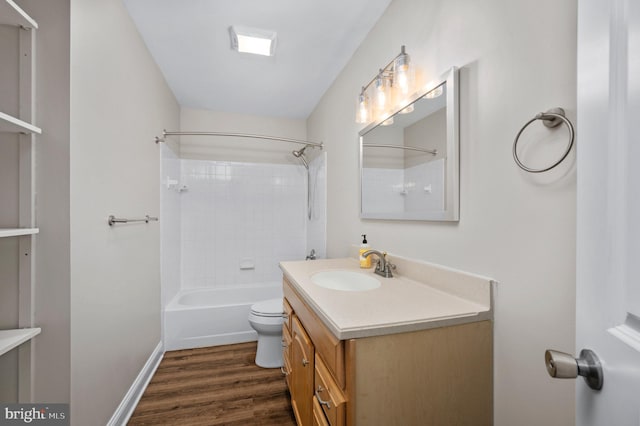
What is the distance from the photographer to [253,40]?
1819 mm

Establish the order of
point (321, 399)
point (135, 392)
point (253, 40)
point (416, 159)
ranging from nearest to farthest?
1. point (321, 399)
2. point (416, 159)
3. point (135, 392)
4. point (253, 40)

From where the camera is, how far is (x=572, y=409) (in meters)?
0.71

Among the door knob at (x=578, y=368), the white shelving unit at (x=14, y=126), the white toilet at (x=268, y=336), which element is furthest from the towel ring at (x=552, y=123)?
the white toilet at (x=268, y=336)

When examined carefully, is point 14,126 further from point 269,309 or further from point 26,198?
point 269,309

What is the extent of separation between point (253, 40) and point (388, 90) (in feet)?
3.33

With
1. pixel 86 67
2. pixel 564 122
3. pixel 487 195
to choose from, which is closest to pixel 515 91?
pixel 564 122

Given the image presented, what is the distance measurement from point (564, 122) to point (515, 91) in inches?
8.4

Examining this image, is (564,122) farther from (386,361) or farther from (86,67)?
(86,67)

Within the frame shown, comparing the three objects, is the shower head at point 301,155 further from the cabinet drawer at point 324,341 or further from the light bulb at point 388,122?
the cabinet drawer at point 324,341

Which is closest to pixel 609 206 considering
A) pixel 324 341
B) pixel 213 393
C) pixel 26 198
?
pixel 324 341

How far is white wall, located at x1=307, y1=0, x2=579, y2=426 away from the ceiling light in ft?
3.26

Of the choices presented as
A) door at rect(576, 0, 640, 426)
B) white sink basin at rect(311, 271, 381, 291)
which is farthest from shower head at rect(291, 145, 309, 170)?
door at rect(576, 0, 640, 426)

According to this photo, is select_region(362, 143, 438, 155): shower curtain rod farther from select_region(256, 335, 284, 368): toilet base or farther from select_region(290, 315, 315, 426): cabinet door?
select_region(256, 335, 284, 368): toilet base

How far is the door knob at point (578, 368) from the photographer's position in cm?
41
